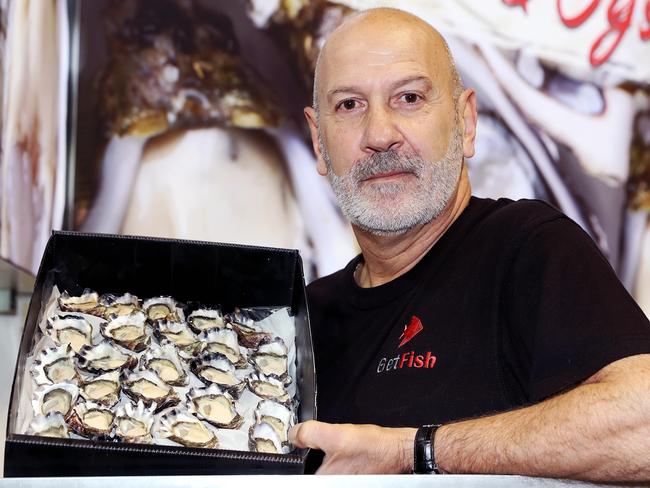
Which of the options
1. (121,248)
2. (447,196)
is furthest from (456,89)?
(121,248)

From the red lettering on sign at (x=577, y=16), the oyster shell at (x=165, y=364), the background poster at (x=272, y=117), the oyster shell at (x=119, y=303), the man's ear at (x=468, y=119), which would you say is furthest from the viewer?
the red lettering on sign at (x=577, y=16)

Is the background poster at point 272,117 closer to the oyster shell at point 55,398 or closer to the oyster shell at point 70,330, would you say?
the oyster shell at point 70,330

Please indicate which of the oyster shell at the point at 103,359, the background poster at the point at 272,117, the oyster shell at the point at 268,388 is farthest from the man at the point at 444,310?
the background poster at the point at 272,117

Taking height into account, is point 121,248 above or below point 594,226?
below

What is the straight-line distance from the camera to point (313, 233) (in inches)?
83.6

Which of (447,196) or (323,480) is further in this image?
(447,196)

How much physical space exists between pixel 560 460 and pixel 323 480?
27cm

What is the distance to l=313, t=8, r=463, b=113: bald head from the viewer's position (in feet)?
4.15

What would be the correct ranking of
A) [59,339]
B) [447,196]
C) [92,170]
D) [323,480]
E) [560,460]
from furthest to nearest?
[92,170]
[447,196]
[59,339]
[560,460]
[323,480]

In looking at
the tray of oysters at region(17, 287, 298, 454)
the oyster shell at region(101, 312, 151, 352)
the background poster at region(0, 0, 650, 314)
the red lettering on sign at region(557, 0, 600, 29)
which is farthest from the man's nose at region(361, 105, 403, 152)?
the red lettering on sign at region(557, 0, 600, 29)

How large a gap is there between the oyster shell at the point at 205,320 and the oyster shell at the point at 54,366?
18cm

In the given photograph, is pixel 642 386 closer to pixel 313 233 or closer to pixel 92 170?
pixel 313 233

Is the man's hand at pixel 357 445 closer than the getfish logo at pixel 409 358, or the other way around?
the man's hand at pixel 357 445

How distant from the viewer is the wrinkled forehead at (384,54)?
1.24 meters
